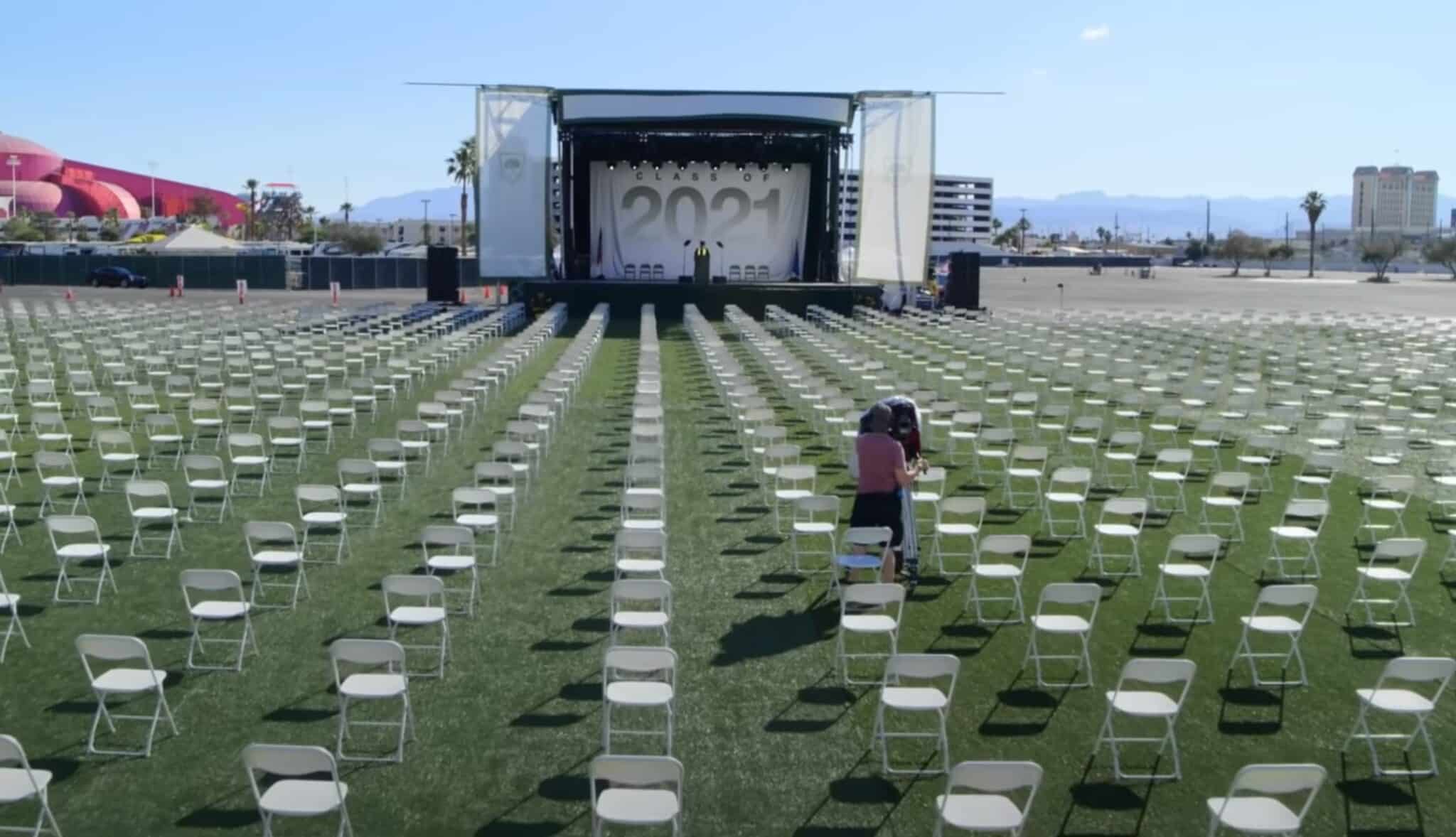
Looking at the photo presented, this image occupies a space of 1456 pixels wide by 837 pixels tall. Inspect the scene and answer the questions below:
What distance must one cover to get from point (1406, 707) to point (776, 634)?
3857 mm

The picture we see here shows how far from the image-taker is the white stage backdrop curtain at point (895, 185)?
4019cm

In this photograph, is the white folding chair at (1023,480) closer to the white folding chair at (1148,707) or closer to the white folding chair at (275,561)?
the white folding chair at (1148,707)

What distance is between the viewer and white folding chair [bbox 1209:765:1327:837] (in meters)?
5.52

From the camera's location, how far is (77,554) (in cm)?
911

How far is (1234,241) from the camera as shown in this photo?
125 meters

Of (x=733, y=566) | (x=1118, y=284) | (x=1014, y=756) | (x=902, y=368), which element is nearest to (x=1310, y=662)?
(x=1014, y=756)

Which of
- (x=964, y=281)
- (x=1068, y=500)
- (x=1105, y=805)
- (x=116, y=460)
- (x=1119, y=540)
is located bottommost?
(x=1105, y=805)

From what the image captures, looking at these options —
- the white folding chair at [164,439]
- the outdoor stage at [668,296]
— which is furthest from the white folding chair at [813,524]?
the outdoor stage at [668,296]

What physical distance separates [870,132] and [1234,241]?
95239 mm

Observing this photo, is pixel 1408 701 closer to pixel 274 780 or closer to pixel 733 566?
pixel 733 566

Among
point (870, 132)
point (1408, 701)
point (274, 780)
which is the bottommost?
point (274, 780)

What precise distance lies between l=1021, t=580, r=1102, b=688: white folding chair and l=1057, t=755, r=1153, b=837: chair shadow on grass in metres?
1.08

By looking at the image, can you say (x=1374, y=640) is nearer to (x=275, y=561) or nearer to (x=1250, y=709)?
(x=1250, y=709)

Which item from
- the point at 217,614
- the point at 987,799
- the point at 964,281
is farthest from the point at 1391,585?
the point at 964,281
